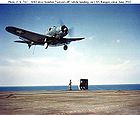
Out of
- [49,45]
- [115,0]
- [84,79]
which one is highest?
[115,0]

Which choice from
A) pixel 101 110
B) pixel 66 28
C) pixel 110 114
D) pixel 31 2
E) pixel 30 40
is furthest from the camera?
pixel 30 40

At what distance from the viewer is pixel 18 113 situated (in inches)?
466

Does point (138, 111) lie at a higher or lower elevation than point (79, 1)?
lower

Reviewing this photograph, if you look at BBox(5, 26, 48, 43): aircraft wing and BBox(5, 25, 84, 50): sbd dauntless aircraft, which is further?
BBox(5, 25, 84, 50): sbd dauntless aircraft

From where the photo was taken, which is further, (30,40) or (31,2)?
(30,40)

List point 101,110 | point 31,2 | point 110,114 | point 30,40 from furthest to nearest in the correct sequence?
1. point 30,40
2. point 31,2
3. point 101,110
4. point 110,114

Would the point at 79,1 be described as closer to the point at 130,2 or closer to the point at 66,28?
the point at 130,2

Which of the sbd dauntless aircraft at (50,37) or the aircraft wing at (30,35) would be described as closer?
the aircraft wing at (30,35)

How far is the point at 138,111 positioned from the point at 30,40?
1655 cm

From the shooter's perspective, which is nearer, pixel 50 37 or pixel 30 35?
pixel 30 35

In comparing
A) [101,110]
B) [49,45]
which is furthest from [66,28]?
[101,110]

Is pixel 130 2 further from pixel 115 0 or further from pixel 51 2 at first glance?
pixel 51 2

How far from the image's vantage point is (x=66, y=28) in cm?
2448

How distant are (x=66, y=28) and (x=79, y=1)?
7790 millimetres
